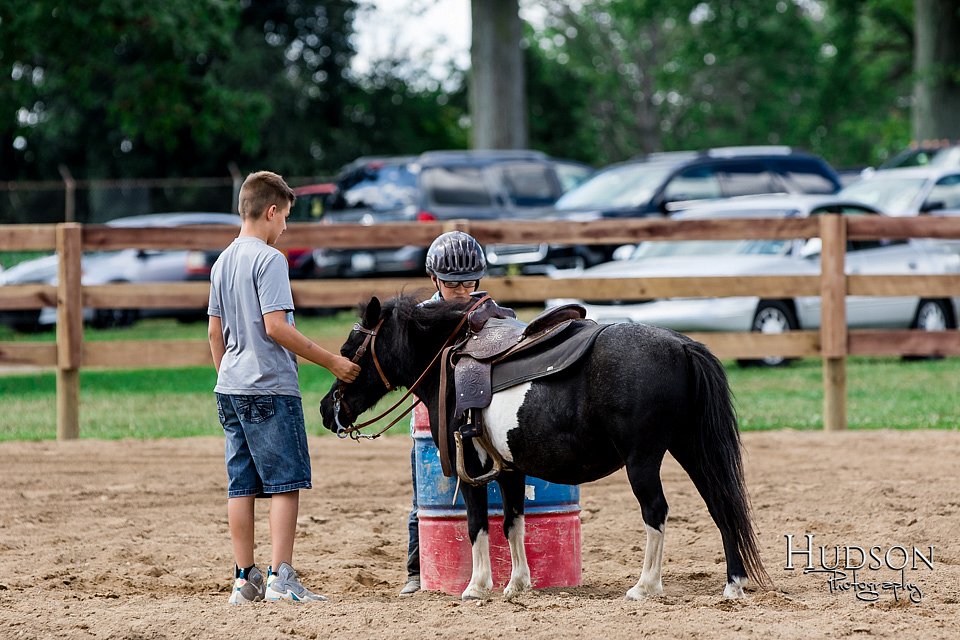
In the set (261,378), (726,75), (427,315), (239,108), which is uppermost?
(726,75)

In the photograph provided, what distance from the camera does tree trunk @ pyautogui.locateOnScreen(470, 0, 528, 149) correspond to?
2333cm

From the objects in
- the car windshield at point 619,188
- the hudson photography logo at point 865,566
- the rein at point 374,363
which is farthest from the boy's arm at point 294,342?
the car windshield at point 619,188

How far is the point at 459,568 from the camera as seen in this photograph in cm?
548

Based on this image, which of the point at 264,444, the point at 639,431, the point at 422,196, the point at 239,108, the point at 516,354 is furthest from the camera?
the point at 239,108

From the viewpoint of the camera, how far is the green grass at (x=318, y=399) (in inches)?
400

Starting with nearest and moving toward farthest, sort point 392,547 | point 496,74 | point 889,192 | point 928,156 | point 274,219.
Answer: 1. point 274,219
2. point 392,547
3. point 889,192
4. point 928,156
5. point 496,74

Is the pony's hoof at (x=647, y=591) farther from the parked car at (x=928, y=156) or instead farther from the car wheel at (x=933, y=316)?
the parked car at (x=928, y=156)

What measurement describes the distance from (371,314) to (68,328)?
16.6 feet

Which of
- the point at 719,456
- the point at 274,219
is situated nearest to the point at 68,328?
the point at 274,219

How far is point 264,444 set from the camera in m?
5.19

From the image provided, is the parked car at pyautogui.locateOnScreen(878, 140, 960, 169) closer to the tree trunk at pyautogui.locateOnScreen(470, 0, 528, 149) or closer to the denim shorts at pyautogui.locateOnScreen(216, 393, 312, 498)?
the tree trunk at pyautogui.locateOnScreen(470, 0, 528, 149)

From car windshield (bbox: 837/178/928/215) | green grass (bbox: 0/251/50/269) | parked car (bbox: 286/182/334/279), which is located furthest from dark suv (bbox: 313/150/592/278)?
green grass (bbox: 0/251/50/269)

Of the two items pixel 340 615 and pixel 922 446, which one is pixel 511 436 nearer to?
pixel 340 615

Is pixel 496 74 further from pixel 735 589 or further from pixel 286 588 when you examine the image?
pixel 735 589
